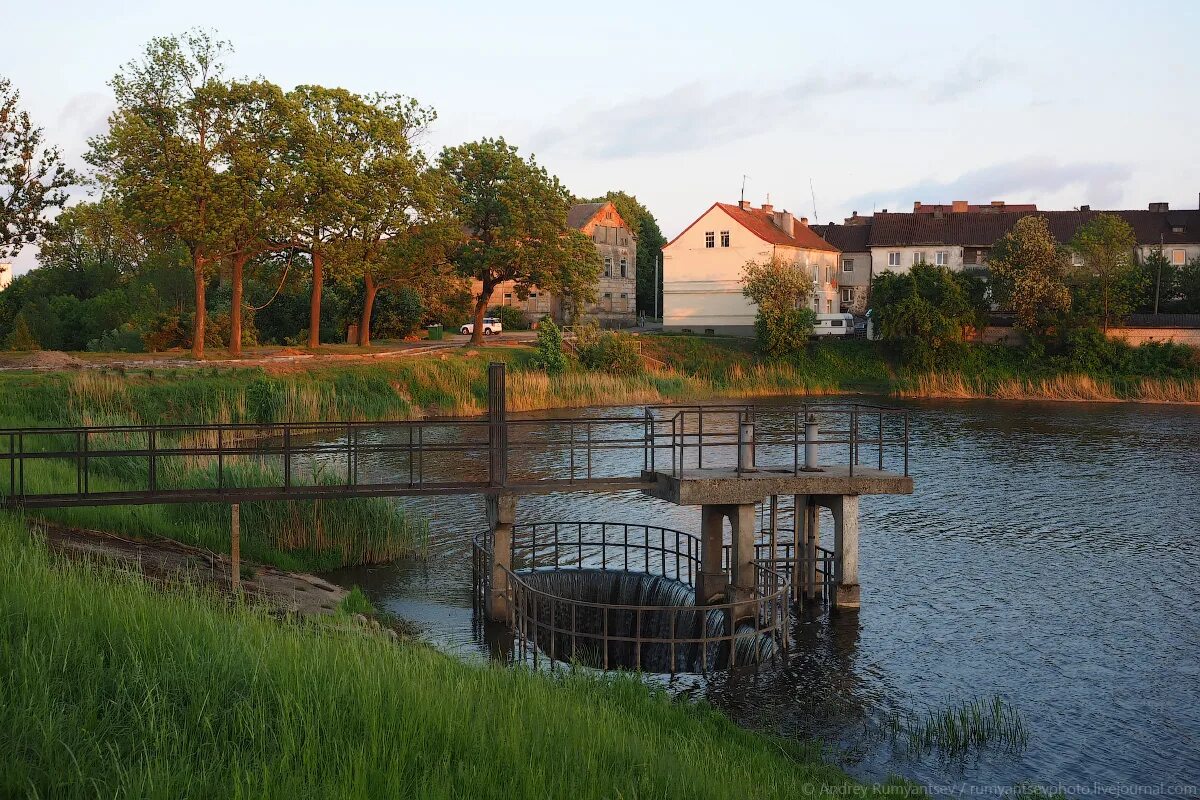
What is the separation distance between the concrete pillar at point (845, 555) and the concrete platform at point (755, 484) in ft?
1.76

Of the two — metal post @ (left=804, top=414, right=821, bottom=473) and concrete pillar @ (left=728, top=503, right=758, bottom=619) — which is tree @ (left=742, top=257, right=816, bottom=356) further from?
concrete pillar @ (left=728, top=503, right=758, bottom=619)

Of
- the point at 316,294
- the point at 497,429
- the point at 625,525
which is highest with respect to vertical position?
the point at 316,294

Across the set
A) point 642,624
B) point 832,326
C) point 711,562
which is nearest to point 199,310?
point 642,624

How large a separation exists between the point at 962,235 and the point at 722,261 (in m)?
20.6

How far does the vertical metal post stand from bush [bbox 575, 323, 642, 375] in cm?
4170

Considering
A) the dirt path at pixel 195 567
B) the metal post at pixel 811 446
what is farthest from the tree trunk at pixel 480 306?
the metal post at pixel 811 446

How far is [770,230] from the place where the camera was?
8300 centimetres

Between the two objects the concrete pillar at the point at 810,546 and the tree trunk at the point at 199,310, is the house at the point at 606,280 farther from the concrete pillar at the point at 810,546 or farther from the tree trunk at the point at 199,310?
the concrete pillar at the point at 810,546

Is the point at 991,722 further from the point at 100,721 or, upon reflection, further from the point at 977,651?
the point at 100,721

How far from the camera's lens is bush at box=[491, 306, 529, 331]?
3280 inches

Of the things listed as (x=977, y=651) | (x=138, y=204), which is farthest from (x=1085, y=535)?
(x=138, y=204)

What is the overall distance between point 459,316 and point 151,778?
66386 mm

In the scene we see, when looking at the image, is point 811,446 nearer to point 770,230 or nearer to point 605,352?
point 605,352

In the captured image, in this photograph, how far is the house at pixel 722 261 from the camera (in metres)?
80.3
